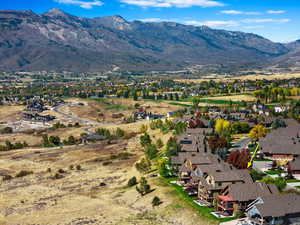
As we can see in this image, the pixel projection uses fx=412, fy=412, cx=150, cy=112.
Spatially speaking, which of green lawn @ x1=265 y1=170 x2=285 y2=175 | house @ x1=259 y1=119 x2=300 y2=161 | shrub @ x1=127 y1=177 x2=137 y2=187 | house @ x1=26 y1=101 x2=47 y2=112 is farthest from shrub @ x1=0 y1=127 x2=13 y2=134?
green lawn @ x1=265 y1=170 x2=285 y2=175

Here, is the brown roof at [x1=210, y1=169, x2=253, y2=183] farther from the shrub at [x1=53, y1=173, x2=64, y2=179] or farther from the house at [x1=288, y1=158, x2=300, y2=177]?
the shrub at [x1=53, y1=173, x2=64, y2=179]

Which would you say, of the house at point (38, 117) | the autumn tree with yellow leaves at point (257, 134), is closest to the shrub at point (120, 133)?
the autumn tree with yellow leaves at point (257, 134)

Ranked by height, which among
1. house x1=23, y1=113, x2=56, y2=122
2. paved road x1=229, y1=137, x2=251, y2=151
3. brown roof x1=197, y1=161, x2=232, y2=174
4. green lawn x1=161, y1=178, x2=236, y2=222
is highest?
brown roof x1=197, y1=161, x2=232, y2=174

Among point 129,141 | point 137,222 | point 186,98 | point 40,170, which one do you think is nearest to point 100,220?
point 137,222

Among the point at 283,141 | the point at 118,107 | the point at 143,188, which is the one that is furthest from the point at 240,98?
the point at 143,188

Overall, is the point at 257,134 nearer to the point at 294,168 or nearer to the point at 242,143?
the point at 242,143

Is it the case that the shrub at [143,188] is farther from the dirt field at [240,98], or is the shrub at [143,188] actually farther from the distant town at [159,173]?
the dirt field at [240,98]

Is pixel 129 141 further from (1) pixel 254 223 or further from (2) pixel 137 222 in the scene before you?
(1) pixel 254 223

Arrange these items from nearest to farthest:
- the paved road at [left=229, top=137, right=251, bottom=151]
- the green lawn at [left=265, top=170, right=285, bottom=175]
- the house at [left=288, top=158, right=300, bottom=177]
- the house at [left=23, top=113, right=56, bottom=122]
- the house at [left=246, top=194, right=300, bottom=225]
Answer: the house at [left=246, top=194, right=300, bottom=225] < the house at [left=288, top=158, right=300, bottom=177] < the green lawn at [left=265, top=170, right=285, bottom=175] < the paved road at [left=229, top=137, right=251, bottom=151] < the house at [left=23, top=113, right=56, bottom=122]
